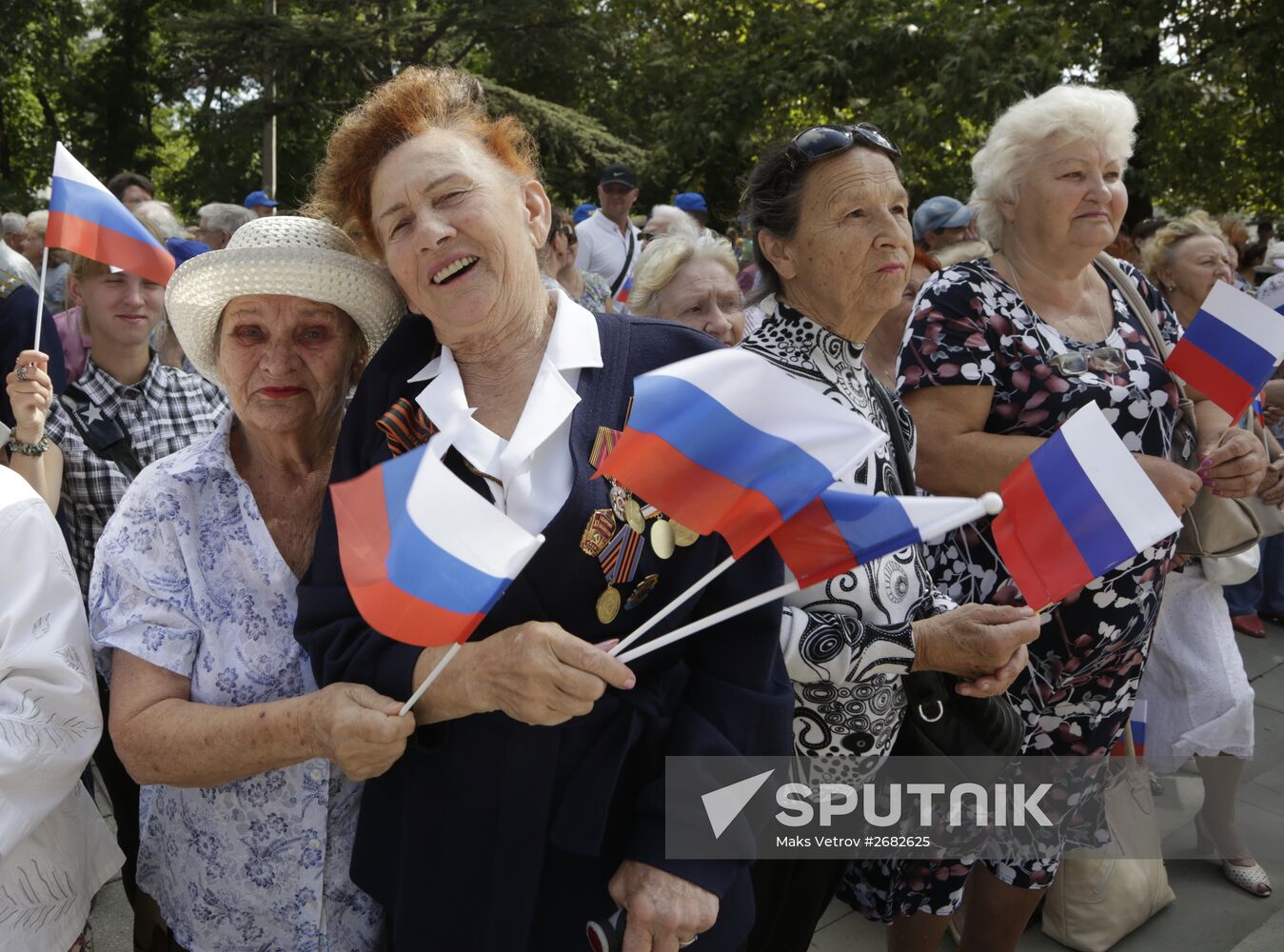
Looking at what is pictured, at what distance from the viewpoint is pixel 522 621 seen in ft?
5.47

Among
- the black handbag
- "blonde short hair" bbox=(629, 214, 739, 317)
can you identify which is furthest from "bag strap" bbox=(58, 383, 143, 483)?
the black handbag

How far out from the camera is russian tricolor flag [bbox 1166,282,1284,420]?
2590 mm

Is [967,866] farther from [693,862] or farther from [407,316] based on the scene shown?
[407,316]

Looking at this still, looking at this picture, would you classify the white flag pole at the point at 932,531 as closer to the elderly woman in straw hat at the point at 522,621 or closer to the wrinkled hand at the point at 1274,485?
the elderly woman in straw hat at the point at 522,621

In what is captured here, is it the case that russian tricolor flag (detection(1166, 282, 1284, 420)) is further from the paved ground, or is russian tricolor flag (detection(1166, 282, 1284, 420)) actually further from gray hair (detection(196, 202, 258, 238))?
gray hair (detection(196, 202, 258, 238))

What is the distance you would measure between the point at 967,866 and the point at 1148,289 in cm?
164

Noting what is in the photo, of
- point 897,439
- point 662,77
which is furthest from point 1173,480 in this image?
point 662,77

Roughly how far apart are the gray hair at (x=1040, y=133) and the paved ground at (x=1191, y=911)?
224cm

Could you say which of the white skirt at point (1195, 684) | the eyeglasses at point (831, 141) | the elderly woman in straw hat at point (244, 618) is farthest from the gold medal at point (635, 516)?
the white skirt at point (1195, 684)

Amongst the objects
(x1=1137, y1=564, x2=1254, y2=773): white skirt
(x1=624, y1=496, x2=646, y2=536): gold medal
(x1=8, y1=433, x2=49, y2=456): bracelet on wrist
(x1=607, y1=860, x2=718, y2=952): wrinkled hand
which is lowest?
(x1=1137, y1=564, x2=1254, y2=773): white skirt

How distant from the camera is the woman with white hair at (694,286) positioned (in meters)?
3.69

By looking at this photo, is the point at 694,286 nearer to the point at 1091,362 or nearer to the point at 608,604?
the point at 1091,362

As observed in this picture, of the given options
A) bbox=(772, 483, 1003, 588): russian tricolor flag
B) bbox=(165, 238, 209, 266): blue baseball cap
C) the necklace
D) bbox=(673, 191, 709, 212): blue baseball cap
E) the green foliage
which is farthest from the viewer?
the green foliage

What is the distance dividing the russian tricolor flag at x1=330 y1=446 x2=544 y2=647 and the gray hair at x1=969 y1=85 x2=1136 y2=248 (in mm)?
2089
